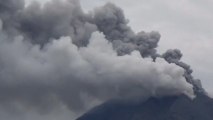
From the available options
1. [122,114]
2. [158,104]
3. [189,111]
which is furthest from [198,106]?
[122,114]

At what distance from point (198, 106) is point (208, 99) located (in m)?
4.75

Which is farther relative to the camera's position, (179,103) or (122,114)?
(122,114)

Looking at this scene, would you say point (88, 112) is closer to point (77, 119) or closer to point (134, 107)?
point (77, 119)

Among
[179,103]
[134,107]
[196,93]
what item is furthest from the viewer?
[134,107]

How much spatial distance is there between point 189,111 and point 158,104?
33.3ft

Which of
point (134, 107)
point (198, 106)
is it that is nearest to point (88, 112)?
point (134, 107)

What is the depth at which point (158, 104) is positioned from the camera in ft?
497

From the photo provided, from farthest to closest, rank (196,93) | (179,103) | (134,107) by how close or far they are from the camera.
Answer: (134,107)
(179,103)
(196,93)

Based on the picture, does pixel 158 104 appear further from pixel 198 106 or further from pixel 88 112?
pixel 88 112

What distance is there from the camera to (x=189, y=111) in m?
152

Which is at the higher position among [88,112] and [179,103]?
[88,112]

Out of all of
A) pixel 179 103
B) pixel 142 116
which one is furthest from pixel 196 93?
pixel 142 116

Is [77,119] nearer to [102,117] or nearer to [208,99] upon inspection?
[102,117]

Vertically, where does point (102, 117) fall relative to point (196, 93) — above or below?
above
